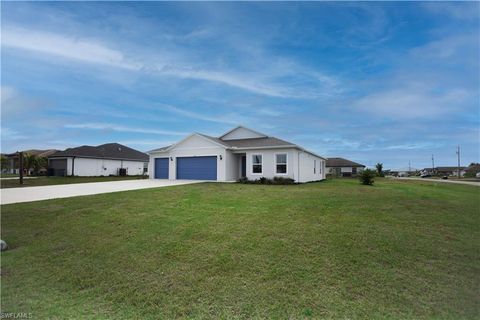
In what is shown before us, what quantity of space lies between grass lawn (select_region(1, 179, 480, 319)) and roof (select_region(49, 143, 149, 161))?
28.7m

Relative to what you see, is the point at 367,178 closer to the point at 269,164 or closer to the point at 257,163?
the point at 269,164

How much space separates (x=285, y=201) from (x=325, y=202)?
145 centimetres

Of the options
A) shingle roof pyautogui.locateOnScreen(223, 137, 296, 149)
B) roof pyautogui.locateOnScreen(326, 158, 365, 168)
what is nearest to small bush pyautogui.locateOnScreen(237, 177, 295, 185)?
shingle roof pyautogui.locateOnScreen(223, 137, 296, 149)

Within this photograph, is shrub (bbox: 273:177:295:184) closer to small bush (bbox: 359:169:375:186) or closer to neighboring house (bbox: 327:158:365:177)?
small bush (bbox: 359:169:375:186)

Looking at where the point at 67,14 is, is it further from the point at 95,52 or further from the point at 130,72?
the point at 130,72

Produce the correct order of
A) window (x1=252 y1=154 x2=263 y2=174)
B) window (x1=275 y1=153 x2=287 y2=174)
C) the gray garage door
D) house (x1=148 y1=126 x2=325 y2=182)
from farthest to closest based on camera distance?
1. the gray garage door
2. window (x1=252 y1=154 x2=263 y2=174)
3. house (x1=148 y1=126 x2=325 y2=182)
4. window (x1=275 y1=153 x2=287 y2=174)

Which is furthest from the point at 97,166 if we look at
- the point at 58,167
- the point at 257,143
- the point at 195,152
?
the point at 257,143

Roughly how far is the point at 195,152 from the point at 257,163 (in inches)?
227

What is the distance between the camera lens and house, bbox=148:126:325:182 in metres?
18.4

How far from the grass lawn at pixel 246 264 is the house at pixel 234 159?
10771 mm

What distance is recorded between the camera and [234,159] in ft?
69.5

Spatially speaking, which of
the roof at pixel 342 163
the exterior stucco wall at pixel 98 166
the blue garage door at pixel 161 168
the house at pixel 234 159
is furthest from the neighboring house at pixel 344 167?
the exterior stucco wall at pixel 98 166

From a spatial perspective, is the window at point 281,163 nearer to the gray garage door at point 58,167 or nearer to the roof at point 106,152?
the roof at point 106,152

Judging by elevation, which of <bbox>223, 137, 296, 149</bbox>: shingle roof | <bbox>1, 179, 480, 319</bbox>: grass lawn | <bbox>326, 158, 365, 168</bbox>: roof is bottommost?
<bbox>1, 179, 480, 319</bbox>: grass lawn
